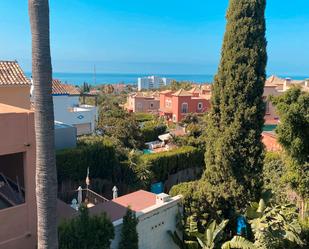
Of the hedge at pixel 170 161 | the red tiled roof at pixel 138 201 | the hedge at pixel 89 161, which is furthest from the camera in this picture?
the hedge at pixel 170 161

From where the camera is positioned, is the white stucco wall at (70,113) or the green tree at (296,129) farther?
the white stucco wall at (70,113)

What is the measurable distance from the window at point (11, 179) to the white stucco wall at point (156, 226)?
3553 millimetres

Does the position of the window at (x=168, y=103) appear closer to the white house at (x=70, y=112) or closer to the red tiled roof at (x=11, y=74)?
the white house at (x=70, y=112)

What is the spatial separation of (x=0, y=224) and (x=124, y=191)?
13239 millimetres

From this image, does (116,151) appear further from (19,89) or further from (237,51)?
(237,51)

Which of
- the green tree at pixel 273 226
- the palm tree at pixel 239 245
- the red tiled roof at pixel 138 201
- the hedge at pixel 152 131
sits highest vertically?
the red tiled roof at pixel 138 201

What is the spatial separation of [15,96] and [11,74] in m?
1.50

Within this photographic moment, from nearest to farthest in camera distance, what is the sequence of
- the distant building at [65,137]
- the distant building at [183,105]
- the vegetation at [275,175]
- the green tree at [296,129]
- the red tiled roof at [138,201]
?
the red tiled roof at [138,201] < the green tree at [296,129] < the vegetation at [275,175] < the distant building at [65,137] < the distant building at [183,105]

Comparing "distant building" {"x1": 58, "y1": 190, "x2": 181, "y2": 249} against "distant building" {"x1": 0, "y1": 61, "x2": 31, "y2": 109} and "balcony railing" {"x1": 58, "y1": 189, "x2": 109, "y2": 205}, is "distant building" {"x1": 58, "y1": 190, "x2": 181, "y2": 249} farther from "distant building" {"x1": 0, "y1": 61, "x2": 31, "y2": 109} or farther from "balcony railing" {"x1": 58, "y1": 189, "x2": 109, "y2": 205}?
"distant building" {"x1": 0, "y1": 61, "x2": 31, "y2": 109}

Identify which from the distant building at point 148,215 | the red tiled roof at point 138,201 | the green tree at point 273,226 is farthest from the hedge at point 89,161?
the green tree at point 273,226

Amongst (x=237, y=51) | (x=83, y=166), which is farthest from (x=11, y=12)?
(x=83, y=166)

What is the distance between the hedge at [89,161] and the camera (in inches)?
788

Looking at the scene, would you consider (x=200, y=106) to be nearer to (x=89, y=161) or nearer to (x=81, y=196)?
(x=89, y=161)

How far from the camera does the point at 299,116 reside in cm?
1512
